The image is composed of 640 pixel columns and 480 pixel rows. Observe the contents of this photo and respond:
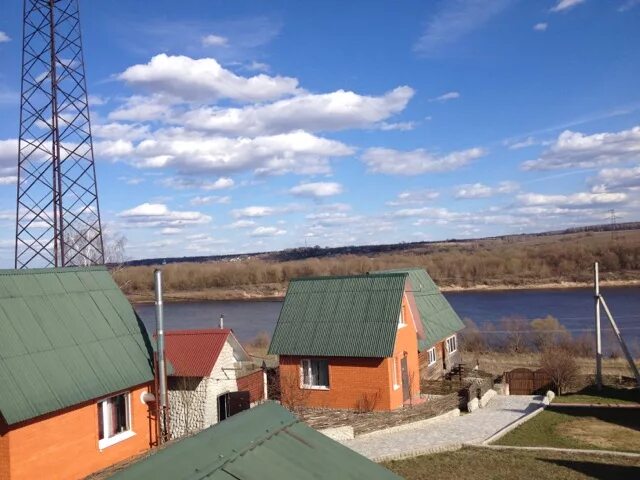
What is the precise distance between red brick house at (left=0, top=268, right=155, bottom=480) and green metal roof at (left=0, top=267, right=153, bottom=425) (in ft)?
0.06

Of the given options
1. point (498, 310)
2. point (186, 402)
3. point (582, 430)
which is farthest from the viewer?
point (498, 310)

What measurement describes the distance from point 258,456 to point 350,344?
53.2ft

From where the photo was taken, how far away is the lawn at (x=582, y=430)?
1588cm

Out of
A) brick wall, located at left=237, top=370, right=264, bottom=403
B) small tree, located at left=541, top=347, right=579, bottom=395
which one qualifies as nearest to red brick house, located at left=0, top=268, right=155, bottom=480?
brick wall, located at left=237, top=370, right=264, bottom=403

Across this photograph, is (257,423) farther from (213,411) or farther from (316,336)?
(316,336)

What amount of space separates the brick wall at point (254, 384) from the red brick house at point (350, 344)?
39.0 inches

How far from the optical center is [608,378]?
26828 mm

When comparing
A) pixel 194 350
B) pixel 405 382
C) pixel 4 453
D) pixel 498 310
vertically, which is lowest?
pixel 498 310

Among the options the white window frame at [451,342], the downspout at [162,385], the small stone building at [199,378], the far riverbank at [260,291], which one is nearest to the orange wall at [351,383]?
the small stone building at [199,378]

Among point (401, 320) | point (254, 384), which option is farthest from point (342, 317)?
point (254, 384)

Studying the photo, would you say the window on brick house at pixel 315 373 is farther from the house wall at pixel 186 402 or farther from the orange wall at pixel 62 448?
the orange wall at pixel 62 448

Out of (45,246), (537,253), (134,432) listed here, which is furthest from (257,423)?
(537,253)

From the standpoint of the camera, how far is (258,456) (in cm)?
398

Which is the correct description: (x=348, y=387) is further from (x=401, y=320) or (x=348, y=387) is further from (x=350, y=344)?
(x=401, y=320)
